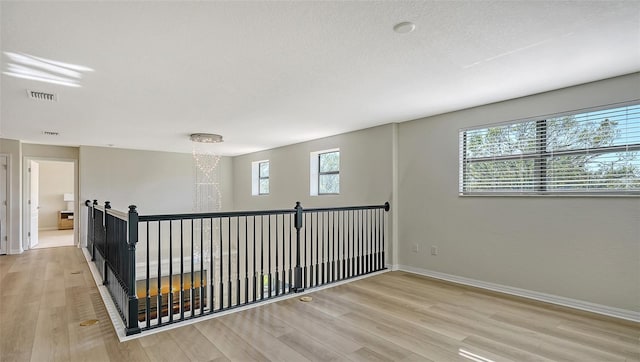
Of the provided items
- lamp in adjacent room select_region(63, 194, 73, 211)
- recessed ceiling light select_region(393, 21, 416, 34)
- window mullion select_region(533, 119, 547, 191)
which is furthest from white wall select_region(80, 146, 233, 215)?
window mullion select_region(533, 119, 547, 191)

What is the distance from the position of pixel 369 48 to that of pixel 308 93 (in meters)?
1.16

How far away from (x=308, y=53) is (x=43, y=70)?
7.68 ft

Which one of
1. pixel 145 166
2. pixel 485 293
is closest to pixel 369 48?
pixel 485 293

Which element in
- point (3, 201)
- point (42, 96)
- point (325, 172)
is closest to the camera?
point (42, 96)

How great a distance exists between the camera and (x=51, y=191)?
34.6ft

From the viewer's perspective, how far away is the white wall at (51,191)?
10406mm

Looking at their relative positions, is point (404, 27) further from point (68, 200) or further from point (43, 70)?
point (68, 200)

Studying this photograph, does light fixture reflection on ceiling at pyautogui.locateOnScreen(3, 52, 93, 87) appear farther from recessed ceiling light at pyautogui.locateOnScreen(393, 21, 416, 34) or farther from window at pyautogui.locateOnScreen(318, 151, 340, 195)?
window at pyautogui.locateOnScreen(318, 151, 340, 195)

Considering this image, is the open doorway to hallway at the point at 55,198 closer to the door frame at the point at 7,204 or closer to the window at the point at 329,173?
the door frame at the point at 7,204

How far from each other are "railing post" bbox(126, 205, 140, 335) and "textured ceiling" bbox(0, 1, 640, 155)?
130 cm

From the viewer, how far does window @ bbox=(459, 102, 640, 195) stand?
2.89 metres

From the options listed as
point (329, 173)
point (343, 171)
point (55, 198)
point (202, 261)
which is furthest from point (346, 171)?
point (55, 198)

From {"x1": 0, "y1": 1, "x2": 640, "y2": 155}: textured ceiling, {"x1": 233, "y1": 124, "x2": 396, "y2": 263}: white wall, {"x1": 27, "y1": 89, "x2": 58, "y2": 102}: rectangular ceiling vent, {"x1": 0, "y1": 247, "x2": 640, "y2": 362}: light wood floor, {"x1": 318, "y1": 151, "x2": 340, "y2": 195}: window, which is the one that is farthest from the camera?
{"x1": 318, "y1": 151, "x2": 340, "y2": 195}: window

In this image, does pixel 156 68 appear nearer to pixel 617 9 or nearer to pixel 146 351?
pixel 146 351
